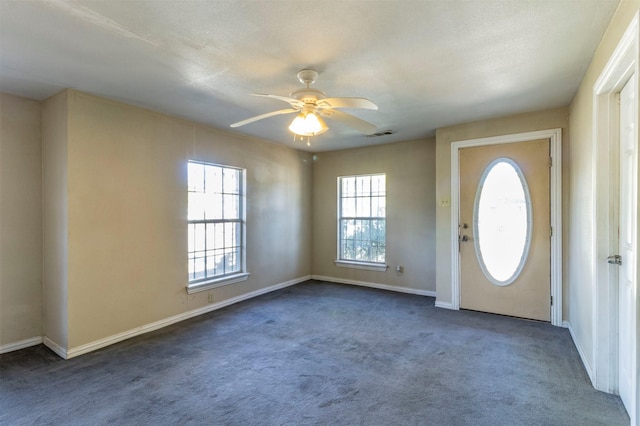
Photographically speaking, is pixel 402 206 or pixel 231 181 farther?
pixel 402 206

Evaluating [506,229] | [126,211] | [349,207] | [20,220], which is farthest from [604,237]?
[20,220]

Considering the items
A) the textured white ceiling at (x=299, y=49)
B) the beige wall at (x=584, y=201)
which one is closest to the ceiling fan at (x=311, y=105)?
Result: the textured white ceiling at (x=299, y=49)

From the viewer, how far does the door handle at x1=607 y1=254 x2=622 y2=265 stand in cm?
227

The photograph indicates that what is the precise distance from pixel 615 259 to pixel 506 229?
6.00ft

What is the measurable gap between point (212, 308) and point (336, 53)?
3.60 metres

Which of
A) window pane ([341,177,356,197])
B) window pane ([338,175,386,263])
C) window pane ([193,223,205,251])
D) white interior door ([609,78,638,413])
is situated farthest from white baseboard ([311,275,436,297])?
white interior door ([609,78,638,413])

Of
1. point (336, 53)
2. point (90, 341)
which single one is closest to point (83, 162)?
point (90, 341)

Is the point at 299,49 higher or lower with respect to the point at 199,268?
higher

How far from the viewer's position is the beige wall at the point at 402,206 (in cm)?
523

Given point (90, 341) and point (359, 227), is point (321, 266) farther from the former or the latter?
point (90, 341)

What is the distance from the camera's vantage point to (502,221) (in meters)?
4.13

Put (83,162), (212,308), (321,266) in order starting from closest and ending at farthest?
1. (83,162)
2. (212,308)
3. (321,266)

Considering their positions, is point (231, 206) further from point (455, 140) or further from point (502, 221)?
point (502, 221)

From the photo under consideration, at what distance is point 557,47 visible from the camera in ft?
7.69
